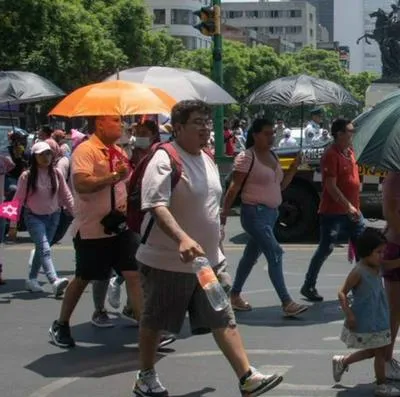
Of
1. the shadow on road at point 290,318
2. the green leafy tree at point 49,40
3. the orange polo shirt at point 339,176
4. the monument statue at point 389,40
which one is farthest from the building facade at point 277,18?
the shadow on road at point 290,318

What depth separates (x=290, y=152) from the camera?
13727mm

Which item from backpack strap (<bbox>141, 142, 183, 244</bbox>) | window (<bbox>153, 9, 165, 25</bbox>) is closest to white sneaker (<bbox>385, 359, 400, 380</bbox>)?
backpack strap (<bbox>141, 142, 183, 244</bbox>)

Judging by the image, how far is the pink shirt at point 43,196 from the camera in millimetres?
9328

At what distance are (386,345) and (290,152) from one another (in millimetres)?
7916

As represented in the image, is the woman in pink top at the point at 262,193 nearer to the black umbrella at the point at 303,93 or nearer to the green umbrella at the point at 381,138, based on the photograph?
the green umbrella at the point at 381,138

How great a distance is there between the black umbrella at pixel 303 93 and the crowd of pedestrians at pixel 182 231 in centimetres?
370

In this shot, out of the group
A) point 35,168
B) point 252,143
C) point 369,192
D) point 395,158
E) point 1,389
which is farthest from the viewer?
point 369,192

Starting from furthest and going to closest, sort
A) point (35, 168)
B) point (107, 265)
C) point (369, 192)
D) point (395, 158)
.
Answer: point (369, 192) → point (35, 168) → point (107, 265) → point (395, 158)

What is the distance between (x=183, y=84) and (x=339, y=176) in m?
1.92

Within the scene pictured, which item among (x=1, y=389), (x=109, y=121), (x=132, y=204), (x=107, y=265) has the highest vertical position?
(x=109, y=121)

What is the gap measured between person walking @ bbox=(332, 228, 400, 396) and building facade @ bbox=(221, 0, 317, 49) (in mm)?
160396

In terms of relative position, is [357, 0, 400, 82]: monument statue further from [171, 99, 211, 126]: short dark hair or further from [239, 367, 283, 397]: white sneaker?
[239, 367, 283, 397]: white sneaker

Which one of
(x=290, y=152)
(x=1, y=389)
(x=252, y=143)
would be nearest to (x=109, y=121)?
(x=252, y=143)

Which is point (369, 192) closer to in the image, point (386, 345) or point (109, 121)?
point (109, 121)
